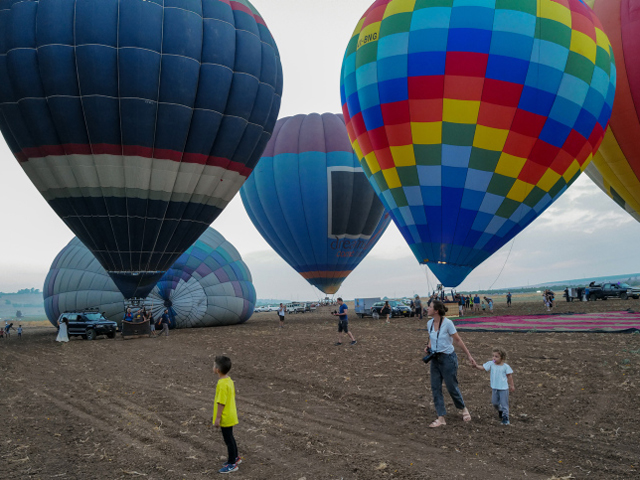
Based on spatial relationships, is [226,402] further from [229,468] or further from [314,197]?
A: [314,197]

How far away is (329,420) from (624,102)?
65.0 feet

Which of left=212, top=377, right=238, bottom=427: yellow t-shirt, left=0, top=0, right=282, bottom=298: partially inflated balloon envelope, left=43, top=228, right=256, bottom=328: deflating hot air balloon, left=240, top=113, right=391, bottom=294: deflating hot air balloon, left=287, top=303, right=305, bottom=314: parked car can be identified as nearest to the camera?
left=212, top=377, right=238, bottom=427: yellow t-shirt

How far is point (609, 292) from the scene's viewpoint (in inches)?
1444

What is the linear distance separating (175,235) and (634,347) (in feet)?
47.0

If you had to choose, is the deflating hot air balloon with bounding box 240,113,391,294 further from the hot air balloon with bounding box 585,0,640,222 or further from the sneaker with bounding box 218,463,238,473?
the sneaker with bounding box 218,463,238,473

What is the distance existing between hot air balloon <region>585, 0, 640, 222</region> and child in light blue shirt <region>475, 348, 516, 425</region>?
1840cm

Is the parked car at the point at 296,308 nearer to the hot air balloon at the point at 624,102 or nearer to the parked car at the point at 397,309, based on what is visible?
the parked car at the point at 397,309

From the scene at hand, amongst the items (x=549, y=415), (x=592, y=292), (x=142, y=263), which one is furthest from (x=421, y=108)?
(x=592, y=292)

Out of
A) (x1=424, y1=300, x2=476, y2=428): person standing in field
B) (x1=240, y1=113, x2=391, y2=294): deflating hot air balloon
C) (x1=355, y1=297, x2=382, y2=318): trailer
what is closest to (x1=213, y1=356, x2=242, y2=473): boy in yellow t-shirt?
(x1=424, y1=300, x2=476, y2=428): person standing in field

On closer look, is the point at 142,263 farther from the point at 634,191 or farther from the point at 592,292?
the point at 592,292

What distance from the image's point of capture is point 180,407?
25.6 feet

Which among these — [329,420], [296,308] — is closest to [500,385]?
[329,420]

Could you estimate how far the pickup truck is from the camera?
3634 cm

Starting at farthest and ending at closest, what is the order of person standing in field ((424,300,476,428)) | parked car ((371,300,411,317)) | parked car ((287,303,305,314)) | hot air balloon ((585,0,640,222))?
1. parked car ((287,303,305,314))
2. parked car ((371,300,411,317))
3. hot air balloon ((585,0,640,222))
4. person standing in field ((424,300,476,428))
